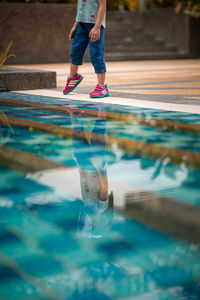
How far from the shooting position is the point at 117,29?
18.3 metres

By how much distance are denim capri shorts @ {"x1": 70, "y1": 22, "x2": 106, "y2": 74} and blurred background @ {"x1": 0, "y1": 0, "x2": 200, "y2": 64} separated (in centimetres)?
950

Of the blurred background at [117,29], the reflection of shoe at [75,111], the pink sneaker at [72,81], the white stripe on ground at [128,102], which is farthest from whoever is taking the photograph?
the blurred background at [117,29]

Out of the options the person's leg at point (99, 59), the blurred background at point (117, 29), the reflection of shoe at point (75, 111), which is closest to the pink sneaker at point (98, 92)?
the person's leg at point (99, 59)

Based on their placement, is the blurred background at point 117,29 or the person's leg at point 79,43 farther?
the blurred background at point 117,29

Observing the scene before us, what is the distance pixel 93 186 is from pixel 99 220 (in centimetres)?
49

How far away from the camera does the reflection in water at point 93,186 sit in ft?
6.11

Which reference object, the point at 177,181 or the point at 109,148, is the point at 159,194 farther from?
the point at 109,148

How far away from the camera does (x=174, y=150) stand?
3119 mm

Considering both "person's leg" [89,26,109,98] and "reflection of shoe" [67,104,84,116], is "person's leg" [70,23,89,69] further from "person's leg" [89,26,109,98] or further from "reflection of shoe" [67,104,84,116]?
"reflection of shoe" [67,104,84,116]

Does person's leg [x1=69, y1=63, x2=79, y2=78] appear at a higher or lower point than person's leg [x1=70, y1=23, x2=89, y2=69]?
lower

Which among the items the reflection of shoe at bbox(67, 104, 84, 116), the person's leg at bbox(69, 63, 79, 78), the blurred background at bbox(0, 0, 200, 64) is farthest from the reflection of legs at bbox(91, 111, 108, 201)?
the blurred background at bbox(0, 0, 200, 64)

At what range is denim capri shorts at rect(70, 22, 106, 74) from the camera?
19.3 feet

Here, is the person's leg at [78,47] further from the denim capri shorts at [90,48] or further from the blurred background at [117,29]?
the blurred background at [117,29]

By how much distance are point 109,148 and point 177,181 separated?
2.78 feet
